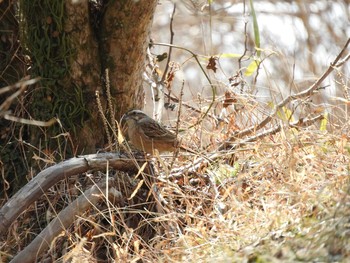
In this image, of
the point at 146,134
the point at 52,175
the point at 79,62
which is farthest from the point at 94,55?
the point at 52,175

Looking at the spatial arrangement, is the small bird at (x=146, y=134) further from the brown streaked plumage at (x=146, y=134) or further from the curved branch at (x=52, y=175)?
the curved branch at (x=52, y=175)

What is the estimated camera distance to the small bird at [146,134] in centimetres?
592

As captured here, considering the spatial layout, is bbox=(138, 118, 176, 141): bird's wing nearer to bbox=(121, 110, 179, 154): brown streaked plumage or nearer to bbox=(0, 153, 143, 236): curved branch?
bbox=(121, 110, 179, 154): brown streaked plumage

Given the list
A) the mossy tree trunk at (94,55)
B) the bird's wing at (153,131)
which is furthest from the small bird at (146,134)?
the mossy tree trunk at (94,55)

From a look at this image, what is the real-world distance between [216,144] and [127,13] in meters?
1.06

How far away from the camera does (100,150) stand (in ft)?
19.5

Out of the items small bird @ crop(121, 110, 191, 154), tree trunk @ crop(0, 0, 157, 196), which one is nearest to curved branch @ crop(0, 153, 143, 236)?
small bird @ crop(121, 110, 191, 154)

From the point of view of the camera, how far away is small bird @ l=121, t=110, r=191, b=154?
5.92 m

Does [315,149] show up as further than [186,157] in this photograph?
Answer: No

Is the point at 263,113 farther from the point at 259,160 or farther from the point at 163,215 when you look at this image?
the point at 163,215

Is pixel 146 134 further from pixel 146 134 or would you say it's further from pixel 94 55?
pixel 94 55

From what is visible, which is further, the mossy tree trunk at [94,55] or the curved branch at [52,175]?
the mossy tree trunk at [94,55]

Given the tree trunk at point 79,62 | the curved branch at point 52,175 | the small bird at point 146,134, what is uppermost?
the tree trunk at point 79,62

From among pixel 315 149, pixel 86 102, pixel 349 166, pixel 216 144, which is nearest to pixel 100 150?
pixel 86 102
